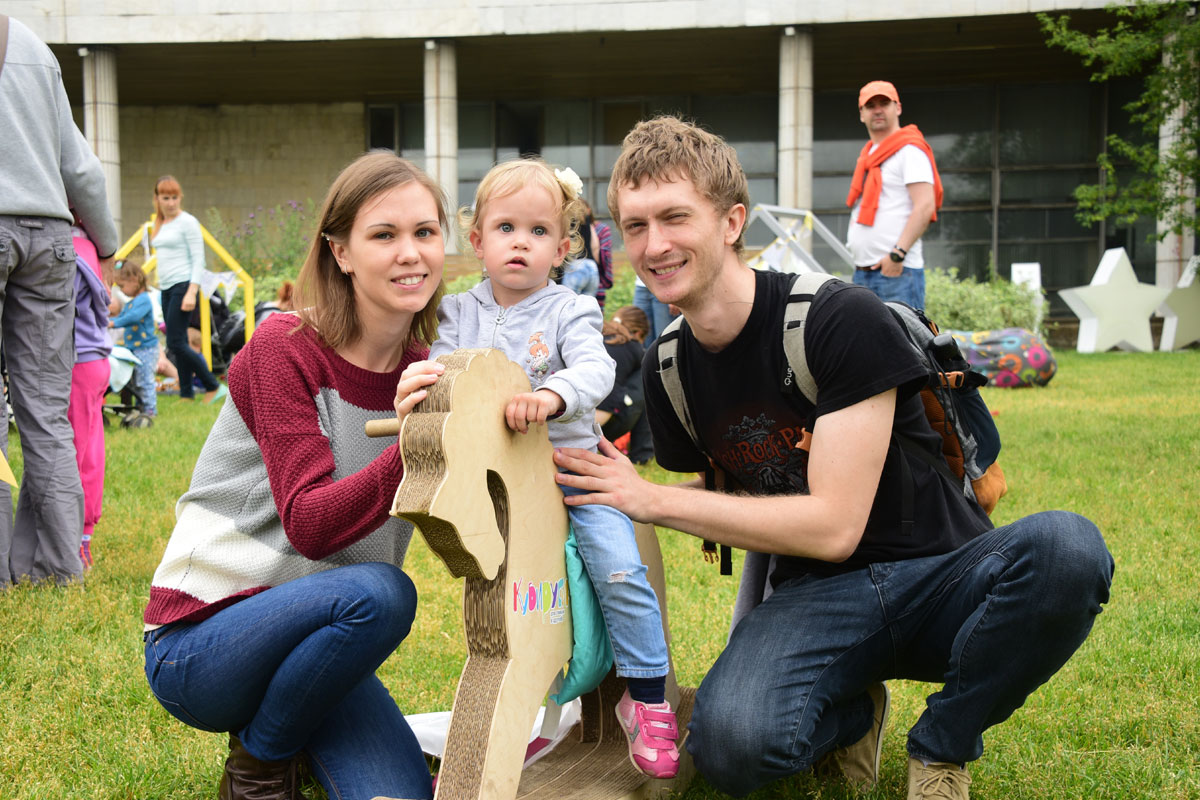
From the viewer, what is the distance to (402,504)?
2.16 metres

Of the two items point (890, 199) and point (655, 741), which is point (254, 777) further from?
point (890, 199)

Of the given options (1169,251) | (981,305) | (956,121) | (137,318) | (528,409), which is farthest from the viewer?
(956,121)

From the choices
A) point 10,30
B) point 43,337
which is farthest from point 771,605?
point 10,30

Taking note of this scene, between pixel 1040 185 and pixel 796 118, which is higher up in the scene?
pixel 796 118

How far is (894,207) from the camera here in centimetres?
729

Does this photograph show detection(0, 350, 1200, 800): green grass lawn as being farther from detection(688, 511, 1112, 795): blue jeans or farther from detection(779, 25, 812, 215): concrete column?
detection(779, 25, 812, 215): concrete column

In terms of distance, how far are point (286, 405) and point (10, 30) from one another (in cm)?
293

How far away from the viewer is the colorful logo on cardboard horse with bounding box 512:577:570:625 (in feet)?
8.04

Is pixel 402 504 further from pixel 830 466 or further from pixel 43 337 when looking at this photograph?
pixel 43 337

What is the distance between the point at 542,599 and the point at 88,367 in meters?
3.53

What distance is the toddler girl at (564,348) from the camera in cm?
265

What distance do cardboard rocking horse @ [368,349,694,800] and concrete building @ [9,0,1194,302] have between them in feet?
56.9

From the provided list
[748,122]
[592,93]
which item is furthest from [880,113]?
[592,93]

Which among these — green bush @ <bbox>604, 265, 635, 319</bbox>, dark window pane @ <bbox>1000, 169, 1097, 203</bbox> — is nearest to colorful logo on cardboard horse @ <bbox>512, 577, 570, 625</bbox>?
green bush @ <bbox>604, 265, 635, 319</bbox>
